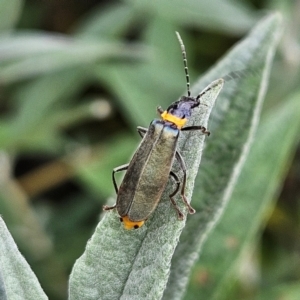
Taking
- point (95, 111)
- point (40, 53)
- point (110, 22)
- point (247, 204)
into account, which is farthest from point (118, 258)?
point (110, 22)

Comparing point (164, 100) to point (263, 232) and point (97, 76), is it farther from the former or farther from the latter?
point (263, 232)

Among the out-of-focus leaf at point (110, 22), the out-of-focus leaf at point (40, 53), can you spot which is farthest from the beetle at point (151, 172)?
the out-of-focus leaf at point (110, 22)

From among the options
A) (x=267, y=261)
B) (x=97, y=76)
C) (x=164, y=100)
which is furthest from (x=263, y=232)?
(x=97, y=76)

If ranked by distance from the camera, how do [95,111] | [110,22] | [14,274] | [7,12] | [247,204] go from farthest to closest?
1. [110,22]
2. [95,111]
3. [7,12]
4. [247,204]
5. [14,274]

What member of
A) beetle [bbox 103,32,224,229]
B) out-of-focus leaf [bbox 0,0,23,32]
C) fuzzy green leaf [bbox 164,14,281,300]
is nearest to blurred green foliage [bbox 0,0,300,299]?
out-of-focus leaf [bbox 0,0,23,32]

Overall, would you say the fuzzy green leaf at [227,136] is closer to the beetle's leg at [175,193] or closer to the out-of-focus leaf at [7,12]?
the beetle's leg at [175,193]

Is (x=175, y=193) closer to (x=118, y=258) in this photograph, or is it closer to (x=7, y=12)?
(x=118, y=258)
